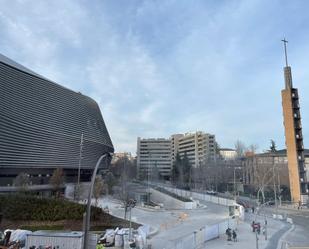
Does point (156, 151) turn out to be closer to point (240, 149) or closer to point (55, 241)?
point (240, 149)

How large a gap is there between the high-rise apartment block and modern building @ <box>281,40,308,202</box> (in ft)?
284

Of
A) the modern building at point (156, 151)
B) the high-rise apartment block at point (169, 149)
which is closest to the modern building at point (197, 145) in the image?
the high-rise apartment block at point (169, 149)

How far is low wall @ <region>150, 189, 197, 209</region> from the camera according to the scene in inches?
2013

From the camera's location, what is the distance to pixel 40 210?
97.8 feet

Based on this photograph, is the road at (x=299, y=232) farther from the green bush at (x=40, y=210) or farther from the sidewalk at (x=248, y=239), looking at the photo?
the green bush at (x=40, y=210)

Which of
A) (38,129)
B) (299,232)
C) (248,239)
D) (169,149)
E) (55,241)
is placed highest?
(169,149)

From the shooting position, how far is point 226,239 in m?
27.0

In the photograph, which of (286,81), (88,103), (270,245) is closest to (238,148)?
(286,81)

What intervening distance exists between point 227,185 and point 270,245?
203ft

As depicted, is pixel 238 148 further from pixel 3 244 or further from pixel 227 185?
pixel 3 244

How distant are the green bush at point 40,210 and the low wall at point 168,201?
23961 mm

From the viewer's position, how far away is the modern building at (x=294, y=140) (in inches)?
2222

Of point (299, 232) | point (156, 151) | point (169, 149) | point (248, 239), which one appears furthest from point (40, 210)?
point (169, 149)

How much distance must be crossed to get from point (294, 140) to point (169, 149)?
124 meters
